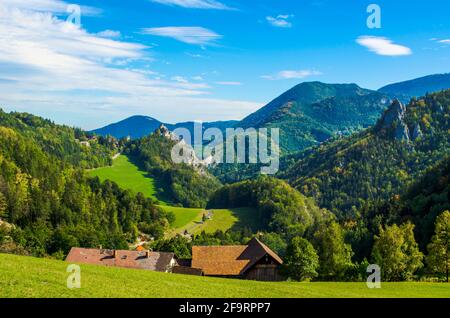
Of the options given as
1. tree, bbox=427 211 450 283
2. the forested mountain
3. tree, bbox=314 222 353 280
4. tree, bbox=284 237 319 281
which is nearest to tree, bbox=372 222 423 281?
tree, bbox=427 211 450 283

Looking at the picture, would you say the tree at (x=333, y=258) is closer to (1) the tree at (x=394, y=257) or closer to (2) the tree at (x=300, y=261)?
(2) the tree at (x=300, y=261)

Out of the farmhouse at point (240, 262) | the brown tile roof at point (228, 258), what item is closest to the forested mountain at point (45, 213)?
the brown tile roof at point (228, 258)

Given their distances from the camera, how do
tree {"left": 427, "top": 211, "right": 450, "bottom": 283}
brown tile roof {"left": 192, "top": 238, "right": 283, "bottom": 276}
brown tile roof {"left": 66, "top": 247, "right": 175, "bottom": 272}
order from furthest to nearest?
1. brown tile roof {"left": 66, "top": 247, "right": 175, "bottom": 272}
2. brown tile roof {"left": 192, "top": 238, "right": 283, "bottom": 276}
3. tree {"left": 427, "top": 211, "right": 450, "bottom": 283}

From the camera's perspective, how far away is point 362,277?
A: 73438 millimetres

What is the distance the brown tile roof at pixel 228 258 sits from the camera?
84.7m

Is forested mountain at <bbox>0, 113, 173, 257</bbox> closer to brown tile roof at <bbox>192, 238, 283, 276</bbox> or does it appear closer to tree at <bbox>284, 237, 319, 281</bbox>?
brown tile roof at <bbox>192, 238, 283, 276</bbox>

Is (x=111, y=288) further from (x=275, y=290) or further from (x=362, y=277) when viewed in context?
(x=362, y=277)

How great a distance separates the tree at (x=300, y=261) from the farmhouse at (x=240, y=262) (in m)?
6.93

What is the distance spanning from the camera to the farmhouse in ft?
276

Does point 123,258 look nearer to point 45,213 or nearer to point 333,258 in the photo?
point 333,258

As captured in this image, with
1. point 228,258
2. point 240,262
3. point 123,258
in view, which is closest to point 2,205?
point 123,258

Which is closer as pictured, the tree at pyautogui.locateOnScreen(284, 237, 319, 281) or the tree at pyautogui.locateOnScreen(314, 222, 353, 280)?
the tree at pyautogui.locateOnScreen(284, 237, 319, 281)

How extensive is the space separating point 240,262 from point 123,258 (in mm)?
25348

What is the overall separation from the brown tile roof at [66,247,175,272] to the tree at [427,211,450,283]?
48.2m
